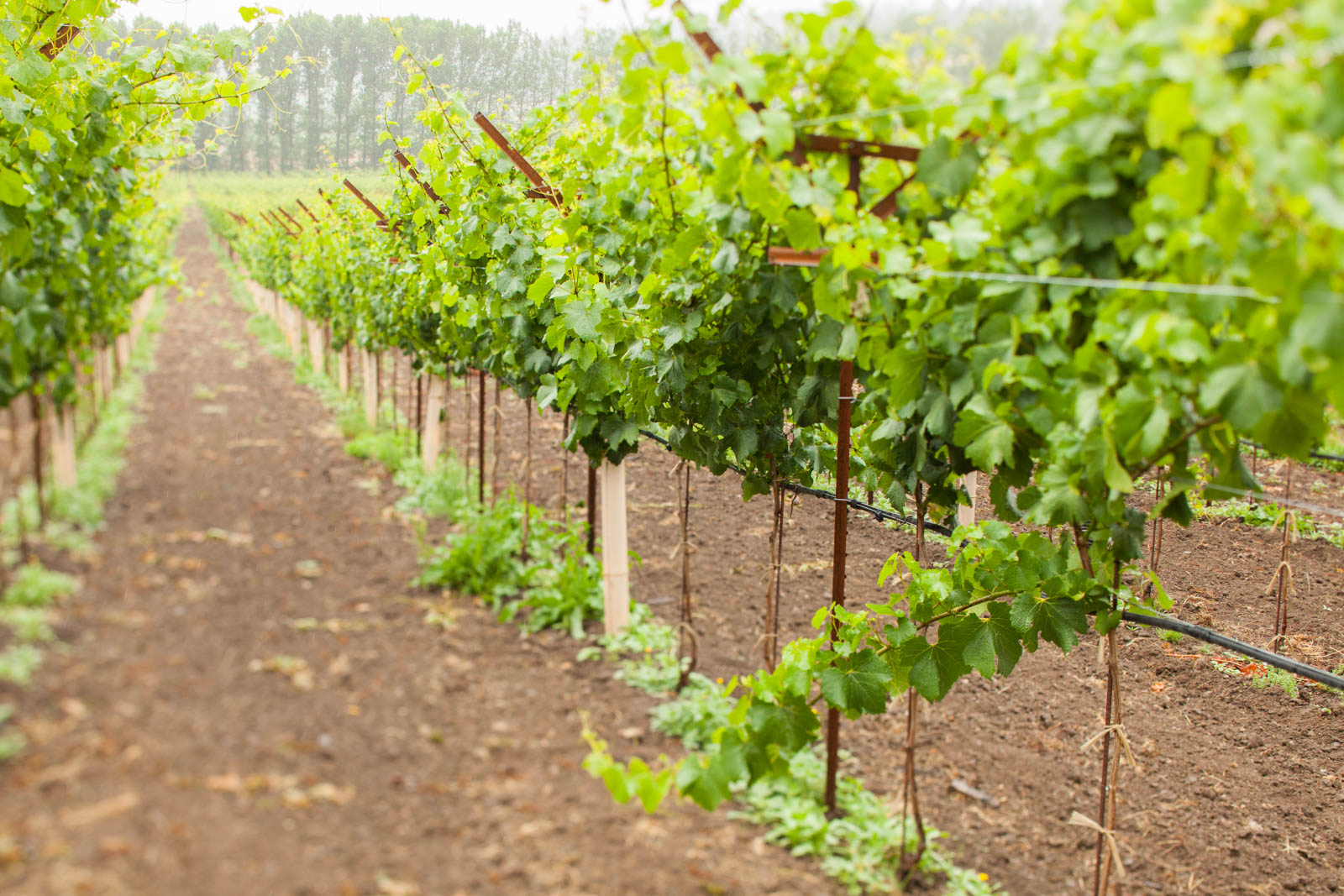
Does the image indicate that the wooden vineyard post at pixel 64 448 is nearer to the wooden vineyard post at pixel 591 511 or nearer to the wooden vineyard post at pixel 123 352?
the wooden vineyard post at pixel 123 352

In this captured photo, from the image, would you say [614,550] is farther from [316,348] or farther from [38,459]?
[316,348]

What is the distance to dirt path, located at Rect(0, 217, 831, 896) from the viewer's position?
93 cm

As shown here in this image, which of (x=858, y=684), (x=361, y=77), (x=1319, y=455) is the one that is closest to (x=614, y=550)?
(x=858, y=684)

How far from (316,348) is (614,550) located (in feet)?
33.6

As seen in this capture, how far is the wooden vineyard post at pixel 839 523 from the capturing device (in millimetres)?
3098

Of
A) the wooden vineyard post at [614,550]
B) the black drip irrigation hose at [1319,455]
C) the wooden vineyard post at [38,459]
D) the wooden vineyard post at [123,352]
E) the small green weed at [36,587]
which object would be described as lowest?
the wooden vineyard post at [614,550]

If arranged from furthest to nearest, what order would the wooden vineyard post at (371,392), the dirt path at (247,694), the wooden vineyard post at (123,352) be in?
the wooden vineyard post at (371,392)
the wooden vineyard post at (123,352)
the dirt path at (247,694)

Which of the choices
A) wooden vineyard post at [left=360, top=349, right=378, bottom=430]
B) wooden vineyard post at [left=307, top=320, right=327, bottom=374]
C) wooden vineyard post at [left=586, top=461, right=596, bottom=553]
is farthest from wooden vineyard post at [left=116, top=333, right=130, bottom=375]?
wooden vineyard post at [left=307, top=320, right=327, bottom=374]

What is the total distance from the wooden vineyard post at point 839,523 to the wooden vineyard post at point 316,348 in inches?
397

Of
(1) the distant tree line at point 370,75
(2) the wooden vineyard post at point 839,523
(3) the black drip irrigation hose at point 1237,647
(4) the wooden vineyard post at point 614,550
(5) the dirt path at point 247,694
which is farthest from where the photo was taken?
(4) the wooden vineyard post at point 614,550

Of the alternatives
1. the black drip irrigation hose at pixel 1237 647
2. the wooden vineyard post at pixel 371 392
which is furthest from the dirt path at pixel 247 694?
the wooden vineyard post at pixel 371 392

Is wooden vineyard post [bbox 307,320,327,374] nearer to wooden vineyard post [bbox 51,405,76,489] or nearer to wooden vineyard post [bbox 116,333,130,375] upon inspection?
wooden vineyard post [bbox 116,333,130,375]

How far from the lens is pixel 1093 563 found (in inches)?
98.8

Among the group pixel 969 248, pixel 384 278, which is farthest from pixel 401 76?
pixel 969 248
